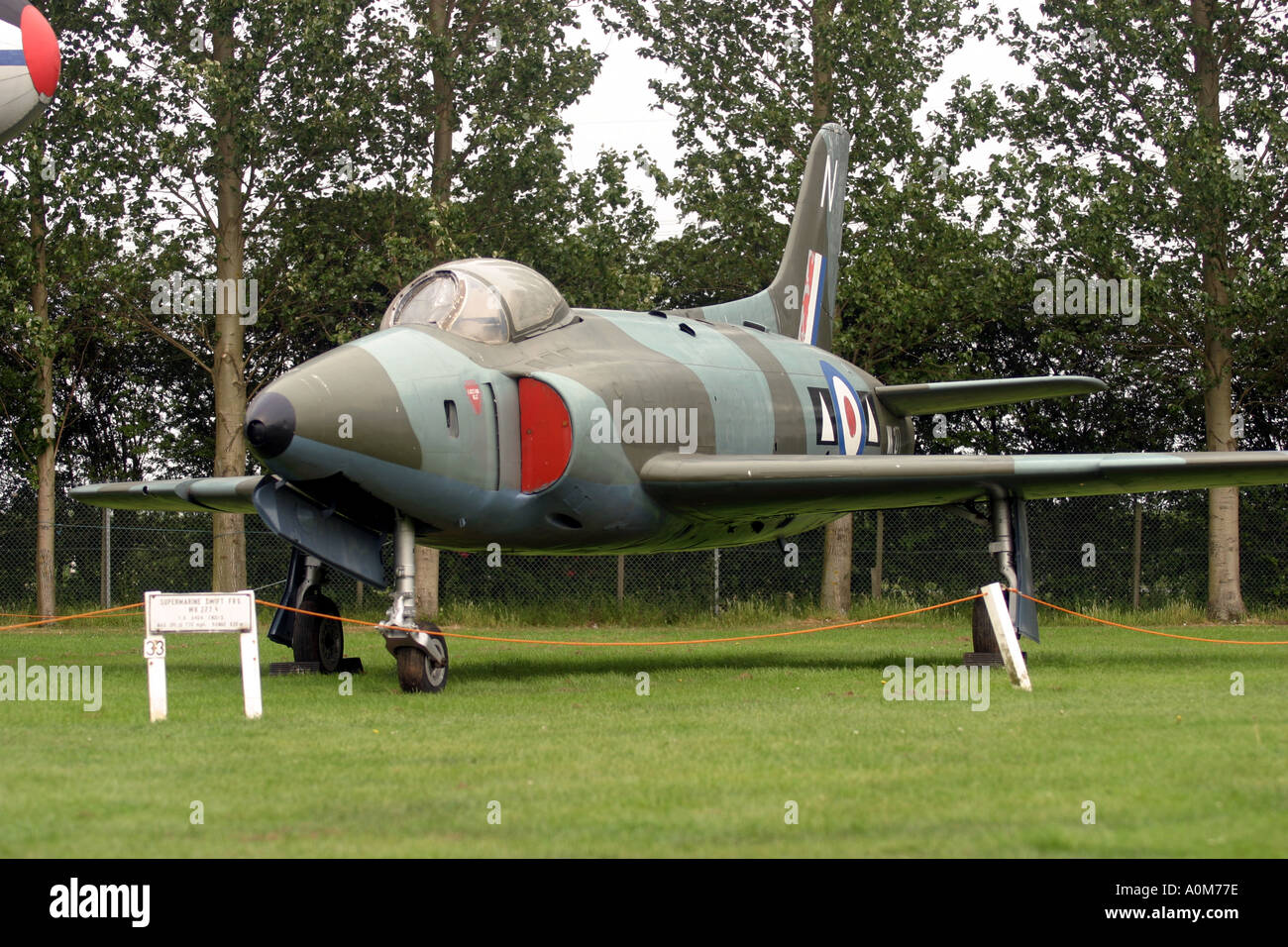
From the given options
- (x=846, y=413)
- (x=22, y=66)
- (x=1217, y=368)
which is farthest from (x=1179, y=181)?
(x=22, y=66)

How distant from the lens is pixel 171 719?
10.5 meters

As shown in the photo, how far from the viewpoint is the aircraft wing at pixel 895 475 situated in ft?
44.7

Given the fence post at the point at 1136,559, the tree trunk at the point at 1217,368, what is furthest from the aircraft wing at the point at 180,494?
the tree trunk at the point at 1217,368

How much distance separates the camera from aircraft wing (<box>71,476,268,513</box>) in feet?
53.6

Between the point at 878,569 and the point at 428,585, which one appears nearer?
the point at 428,585

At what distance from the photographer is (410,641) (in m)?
12.3

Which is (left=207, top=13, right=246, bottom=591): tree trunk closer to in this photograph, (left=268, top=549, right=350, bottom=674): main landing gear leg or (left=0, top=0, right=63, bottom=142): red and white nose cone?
(left=0, top=0, right=63, bottom=142): red and white nose cone

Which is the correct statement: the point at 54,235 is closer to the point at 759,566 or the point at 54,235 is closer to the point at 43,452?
the point at 43,452

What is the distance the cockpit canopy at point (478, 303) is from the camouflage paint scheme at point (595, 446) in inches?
0.9

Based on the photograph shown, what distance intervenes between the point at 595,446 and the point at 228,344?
13.5 metres

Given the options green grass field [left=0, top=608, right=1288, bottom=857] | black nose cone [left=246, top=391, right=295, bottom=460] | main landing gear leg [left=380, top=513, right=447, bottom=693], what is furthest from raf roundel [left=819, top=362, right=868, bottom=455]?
black nose cone [left=246, top=391, right=295, bottom=460]

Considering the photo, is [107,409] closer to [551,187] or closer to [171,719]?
[551,187]

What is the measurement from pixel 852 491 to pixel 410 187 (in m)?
14.2
